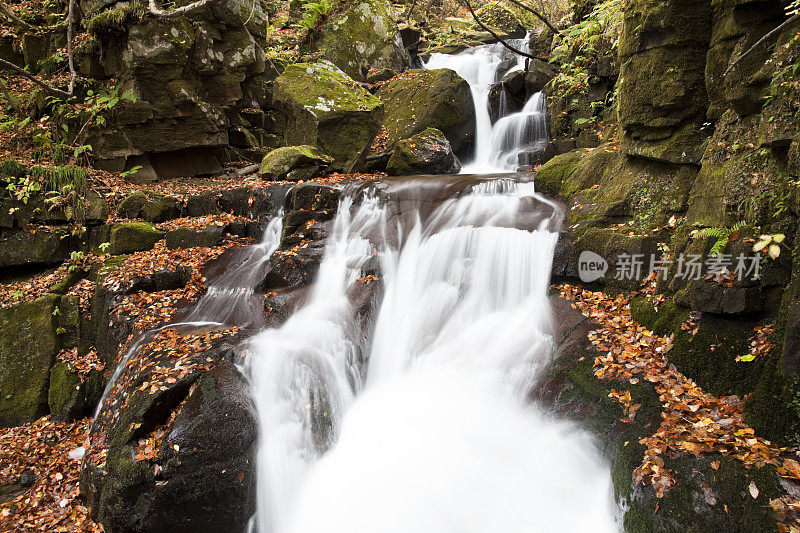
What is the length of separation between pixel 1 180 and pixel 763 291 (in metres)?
11.9

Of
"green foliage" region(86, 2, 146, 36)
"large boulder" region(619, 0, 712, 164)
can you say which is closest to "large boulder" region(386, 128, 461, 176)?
"large boulder" region(619, 0, 712, 164)

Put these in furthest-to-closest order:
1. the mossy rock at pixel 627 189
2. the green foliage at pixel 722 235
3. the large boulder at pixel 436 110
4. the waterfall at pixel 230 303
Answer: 1. the large boulder at pixel 436 110
2. the waterfall at pixel 230 303
3. the mossy rock at pixel 627 189
4. the green foliage at pixel 722 235

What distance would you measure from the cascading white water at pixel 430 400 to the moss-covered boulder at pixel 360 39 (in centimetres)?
1127

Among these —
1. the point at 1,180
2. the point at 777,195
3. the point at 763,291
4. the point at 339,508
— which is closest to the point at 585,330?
the point at 763,291

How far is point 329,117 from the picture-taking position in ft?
39.3

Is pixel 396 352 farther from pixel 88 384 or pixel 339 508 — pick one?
pixel 88 384

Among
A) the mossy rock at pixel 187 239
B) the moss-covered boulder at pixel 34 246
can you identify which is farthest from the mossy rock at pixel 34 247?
the mossy rock at pixel 187 239

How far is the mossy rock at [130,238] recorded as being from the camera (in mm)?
8375

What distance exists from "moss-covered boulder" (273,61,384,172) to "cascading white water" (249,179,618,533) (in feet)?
16.7

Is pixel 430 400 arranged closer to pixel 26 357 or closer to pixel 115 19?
pixel 26 357

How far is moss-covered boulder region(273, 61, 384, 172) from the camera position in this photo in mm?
12016

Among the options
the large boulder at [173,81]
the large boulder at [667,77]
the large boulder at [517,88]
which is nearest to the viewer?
the large boulder at [667,77]

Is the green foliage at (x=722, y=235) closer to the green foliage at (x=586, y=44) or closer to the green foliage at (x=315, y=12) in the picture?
the green foliage at (x=586, y=44)

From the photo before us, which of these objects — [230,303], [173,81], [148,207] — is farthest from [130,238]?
[173,81]
